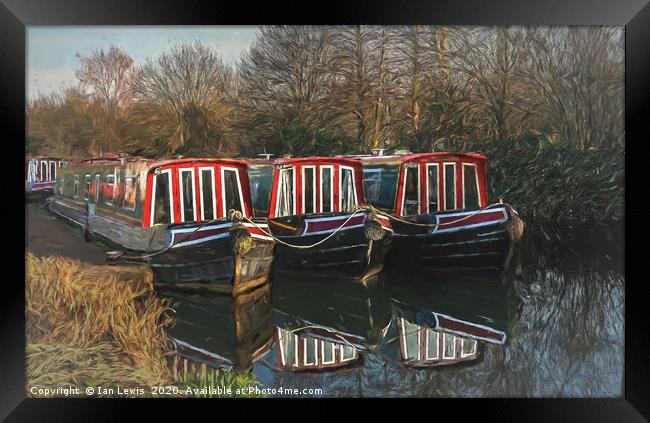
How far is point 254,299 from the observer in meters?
3.66

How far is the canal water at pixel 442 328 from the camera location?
3.65 metres

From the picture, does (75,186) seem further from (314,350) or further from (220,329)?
(314,350)

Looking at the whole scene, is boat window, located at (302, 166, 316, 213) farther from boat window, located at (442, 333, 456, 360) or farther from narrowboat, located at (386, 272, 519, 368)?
boat window, located at (442, 333, 456, 360)

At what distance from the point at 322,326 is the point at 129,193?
1644 millimetres

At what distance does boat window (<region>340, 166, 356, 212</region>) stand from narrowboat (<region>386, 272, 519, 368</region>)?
659mm

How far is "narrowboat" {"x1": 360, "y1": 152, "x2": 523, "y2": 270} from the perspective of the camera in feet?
12.0

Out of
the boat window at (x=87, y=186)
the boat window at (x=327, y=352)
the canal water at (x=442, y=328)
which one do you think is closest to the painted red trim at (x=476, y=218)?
the canal water at (x=442, y=328)

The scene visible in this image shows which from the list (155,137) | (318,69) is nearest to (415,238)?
(318,69)

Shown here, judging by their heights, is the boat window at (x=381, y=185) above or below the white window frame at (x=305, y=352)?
above

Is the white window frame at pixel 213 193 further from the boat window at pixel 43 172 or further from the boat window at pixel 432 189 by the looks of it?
the boat window at pixel 432 189

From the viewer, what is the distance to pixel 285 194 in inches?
145

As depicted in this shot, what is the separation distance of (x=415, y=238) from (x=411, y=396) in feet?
3.69

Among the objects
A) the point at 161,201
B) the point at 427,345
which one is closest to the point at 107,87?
the point at 161,201
